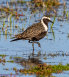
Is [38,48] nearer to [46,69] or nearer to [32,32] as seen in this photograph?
[32,32]

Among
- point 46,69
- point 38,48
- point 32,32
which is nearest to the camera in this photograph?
point 46,69

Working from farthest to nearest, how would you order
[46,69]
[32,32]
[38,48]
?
[38,48] < [32,32] < [46,69]

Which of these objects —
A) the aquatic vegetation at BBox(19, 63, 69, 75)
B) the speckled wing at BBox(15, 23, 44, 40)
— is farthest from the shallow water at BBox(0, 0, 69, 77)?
the speckled wing at BBox(15, 23, 44, 40)

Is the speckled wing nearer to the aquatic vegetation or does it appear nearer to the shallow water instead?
the shallow water

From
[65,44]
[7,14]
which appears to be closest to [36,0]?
[7,14]

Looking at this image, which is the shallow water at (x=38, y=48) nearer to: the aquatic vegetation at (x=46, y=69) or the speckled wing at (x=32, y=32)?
the aquatic vegetation at (x=46, y=69)

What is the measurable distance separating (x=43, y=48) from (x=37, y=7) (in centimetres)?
755

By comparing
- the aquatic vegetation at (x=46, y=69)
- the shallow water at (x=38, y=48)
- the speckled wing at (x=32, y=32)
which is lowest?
the aquatic vegetation at (x=46, y=69)

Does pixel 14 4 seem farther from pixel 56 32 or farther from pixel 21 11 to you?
pixel 56 32

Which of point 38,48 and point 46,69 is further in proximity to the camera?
point 38,48

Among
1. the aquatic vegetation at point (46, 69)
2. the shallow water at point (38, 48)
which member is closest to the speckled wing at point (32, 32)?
the shallow water at point (38, 48)

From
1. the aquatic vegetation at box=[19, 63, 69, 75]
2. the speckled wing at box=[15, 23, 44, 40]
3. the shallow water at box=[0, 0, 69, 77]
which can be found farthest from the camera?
the speckled wing at box=[15, 23, 44, 40]

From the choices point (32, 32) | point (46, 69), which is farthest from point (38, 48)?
point (46, 69)

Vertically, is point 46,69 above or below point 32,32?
below
